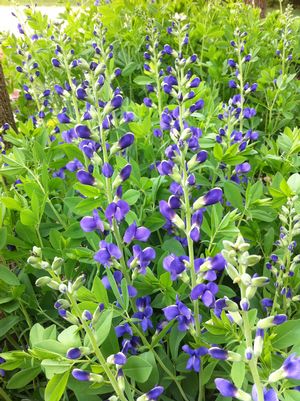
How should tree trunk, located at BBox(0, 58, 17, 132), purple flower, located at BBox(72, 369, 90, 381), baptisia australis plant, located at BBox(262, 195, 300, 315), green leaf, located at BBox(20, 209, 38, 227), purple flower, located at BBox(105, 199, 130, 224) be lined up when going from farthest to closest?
tree trunk, located at BBox(0, 58, 17, 132)
green leaf, located at BBox(20, 209, 38, 227)
baptisia australis plant, located at BBox(262, 195, 300, 315)
purple flower, located at BBox(105, 199, 130, 224)
purple flower, located at BBox(72, 369, 90, 381)

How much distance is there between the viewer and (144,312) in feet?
5.07

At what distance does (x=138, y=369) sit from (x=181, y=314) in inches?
7.8

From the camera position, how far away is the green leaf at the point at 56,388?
118 centimetres

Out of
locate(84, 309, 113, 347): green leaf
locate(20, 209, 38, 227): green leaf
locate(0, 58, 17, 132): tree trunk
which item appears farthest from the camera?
locate(0, 58, 17, 132): tree trunk

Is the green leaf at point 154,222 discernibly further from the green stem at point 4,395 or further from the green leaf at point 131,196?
the green stem at point 4,395

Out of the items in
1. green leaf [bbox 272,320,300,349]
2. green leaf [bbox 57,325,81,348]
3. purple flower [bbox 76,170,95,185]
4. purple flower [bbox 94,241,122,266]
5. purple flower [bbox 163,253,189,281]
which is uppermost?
purple flower [bbox 76,170,95,185]

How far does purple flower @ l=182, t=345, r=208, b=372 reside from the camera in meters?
1.40

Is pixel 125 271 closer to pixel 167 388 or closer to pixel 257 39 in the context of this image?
pixel 167 388

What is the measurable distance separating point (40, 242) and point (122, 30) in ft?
8.16

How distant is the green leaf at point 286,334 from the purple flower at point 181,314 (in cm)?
25

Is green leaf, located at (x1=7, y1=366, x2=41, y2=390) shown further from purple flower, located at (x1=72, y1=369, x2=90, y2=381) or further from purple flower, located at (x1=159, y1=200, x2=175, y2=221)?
purple flower, located at (x1=159, y1=200, x2=175, y2=221)

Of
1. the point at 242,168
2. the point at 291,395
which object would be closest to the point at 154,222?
the point at 242,168

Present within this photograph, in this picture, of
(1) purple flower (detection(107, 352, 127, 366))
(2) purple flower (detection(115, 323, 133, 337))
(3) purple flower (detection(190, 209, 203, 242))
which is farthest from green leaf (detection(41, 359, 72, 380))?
(3) purple flower (detection(190, 209, 203, 242))

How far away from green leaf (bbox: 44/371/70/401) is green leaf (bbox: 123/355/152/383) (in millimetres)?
193
